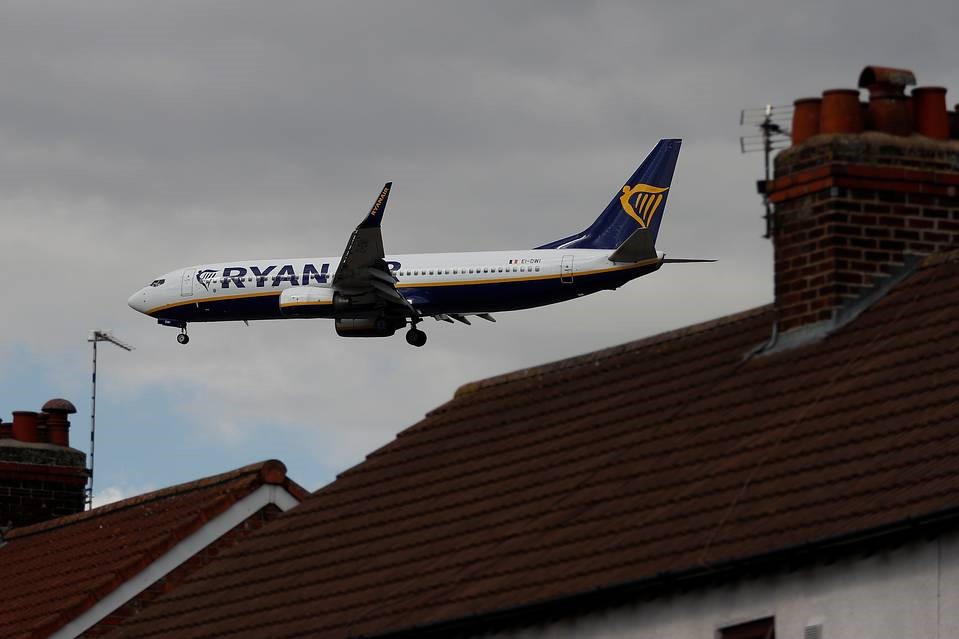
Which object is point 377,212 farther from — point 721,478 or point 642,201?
point 721,478

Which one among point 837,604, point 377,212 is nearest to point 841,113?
point 837,604

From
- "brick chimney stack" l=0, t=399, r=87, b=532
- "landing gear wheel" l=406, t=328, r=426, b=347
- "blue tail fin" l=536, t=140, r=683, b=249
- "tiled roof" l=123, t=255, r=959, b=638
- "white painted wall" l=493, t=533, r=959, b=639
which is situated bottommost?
"white painted wall" l=493, t=533, r=959, b=639

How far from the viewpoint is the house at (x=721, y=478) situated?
54.9 feet

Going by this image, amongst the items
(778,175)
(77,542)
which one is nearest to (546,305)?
(77,542)

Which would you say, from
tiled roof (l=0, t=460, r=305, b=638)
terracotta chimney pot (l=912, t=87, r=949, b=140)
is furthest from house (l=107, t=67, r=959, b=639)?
tiled roof (l=0, t=460, r=305, b=638)

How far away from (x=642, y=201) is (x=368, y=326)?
9309 millimetres

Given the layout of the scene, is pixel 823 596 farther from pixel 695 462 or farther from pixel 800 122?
pixel 800 122

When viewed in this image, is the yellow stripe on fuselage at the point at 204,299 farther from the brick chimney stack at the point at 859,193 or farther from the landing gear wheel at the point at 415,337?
the brick chimney stack at the point at 859,193

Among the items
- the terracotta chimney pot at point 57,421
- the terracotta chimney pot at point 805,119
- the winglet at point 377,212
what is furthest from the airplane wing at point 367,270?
the terracotta chimney pot at point 805,119

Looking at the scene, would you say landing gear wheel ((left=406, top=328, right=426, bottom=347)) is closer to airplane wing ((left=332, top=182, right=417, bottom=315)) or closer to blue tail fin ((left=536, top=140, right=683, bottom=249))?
airplane wing ((left=332, top=182, right=417, bottom=315))

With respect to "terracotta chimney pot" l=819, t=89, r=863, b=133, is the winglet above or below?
above

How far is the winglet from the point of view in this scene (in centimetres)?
5644

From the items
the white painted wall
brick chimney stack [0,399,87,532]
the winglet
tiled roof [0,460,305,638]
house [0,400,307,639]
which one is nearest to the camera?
the white painted wall

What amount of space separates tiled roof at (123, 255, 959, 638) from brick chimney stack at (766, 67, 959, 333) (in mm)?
520
